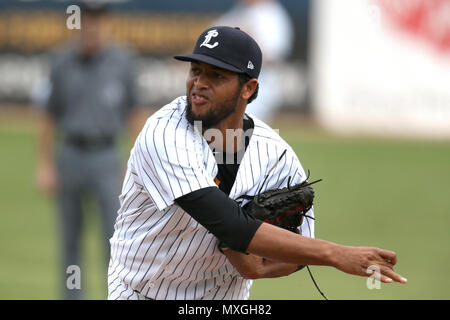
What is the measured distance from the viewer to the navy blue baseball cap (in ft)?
12.9

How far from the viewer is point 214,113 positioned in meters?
4.02

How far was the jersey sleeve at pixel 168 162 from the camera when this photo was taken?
3.82 meters

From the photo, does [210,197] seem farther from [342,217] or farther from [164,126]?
[342,217]

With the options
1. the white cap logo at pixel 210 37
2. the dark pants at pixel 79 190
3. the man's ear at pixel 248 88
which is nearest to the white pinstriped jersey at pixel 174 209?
the man's ear at pixel 248 88

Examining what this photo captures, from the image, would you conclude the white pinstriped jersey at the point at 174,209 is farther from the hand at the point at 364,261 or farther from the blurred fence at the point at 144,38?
the blurred fence at the point at 144,38

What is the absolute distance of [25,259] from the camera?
9.12 metres

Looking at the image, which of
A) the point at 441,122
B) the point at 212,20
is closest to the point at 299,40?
the point at 212,20

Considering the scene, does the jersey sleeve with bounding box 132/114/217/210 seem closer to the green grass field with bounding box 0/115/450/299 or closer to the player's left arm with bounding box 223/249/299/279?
the player's left arm with bounding box 223/249/299/279

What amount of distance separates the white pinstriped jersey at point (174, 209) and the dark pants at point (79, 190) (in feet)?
10.1

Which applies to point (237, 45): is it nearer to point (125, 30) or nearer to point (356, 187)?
point (356, 187)

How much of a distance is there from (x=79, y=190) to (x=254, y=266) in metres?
3.73

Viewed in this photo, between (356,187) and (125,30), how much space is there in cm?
684

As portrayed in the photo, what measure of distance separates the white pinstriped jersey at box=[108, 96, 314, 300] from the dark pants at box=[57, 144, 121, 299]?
10.1 feet

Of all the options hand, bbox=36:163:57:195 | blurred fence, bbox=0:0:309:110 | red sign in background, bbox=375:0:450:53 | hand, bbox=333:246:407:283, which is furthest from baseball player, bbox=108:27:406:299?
blurred fence, bbox=0:0:309:110
